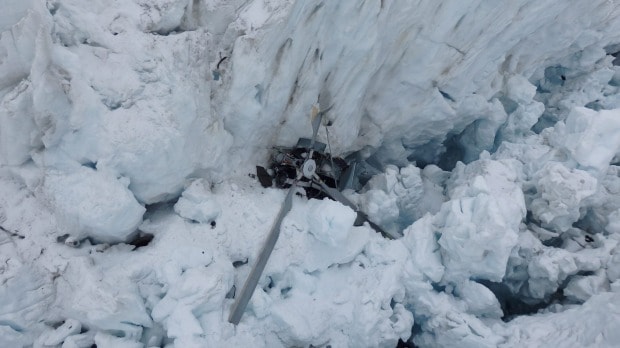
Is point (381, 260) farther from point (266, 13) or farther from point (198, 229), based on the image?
point (266, 13)

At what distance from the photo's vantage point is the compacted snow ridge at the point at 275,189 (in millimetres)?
2795

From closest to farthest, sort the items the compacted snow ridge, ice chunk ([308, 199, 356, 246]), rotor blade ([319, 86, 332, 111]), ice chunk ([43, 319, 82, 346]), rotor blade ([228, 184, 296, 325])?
ice chunk ([43, 319, 82, 346]) < the compacted snow ridge < rotor blade ([228, 184, 296, 325]) < ice chunk ([308, 199, 356, 246]) < rotor blade ([319, 86, 332, 111])

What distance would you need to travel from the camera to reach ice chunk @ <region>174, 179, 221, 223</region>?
3316 mm

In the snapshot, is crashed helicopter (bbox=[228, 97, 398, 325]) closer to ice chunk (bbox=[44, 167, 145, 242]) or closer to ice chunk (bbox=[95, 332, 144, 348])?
ice chunk (bbox=[44, 167, 145, 242])

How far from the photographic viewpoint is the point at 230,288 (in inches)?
125

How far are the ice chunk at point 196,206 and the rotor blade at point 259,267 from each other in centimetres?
47

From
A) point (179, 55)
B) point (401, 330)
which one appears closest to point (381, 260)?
point (401, 330)

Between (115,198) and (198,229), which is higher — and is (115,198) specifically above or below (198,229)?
above

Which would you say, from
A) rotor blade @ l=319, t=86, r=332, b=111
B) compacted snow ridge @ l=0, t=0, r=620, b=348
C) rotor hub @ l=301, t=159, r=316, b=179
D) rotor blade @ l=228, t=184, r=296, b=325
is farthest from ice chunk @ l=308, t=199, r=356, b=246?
rotor blade @ l=319, t=86, r=332, b=111

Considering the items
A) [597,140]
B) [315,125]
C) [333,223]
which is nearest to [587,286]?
[597,140]

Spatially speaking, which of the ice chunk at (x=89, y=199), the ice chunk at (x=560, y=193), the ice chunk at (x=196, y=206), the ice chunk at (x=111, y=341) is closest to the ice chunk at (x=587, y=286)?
the ice chunk at (x=560, y=193)

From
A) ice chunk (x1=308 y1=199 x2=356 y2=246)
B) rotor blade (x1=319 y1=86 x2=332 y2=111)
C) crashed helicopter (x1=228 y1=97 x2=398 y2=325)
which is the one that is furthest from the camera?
rotor blade (x1=319 y1=86 x2=332 y2=111)

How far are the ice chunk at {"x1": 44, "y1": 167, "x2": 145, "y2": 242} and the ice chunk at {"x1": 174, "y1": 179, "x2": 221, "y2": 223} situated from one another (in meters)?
0.44

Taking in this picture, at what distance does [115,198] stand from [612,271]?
13.6 feet
